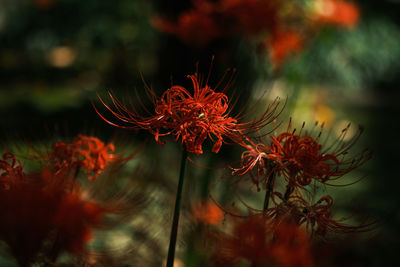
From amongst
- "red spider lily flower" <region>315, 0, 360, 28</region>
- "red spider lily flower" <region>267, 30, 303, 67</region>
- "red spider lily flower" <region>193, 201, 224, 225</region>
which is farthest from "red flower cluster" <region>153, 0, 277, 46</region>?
"red spider lily flower" <region>315, 0, 360, 28</region>

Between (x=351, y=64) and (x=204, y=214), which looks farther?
(x=351, y=64)

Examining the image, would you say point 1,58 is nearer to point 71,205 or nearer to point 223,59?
point 223,59

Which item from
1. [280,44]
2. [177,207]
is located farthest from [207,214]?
[280,44]

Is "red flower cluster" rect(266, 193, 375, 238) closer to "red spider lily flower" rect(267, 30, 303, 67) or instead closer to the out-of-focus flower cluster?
the out-of-focus flower cluster

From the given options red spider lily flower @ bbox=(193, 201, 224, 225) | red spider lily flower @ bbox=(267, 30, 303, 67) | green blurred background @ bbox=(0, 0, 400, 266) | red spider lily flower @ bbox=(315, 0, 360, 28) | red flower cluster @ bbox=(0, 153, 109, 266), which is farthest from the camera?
green blurred background @ bbox=(0, 0, 400, 266)

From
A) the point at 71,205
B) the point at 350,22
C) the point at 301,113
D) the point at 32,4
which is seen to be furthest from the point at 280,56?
the point at 32,4

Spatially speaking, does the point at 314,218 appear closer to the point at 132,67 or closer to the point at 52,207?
the point at 52,207

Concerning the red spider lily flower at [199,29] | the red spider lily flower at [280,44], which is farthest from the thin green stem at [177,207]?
the red spider lily flower at [280,44]
